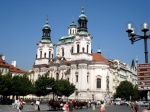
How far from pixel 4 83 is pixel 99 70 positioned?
129 ft

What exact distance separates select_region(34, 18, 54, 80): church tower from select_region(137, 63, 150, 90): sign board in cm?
8860

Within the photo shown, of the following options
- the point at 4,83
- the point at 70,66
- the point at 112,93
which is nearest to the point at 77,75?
the point at 70,66

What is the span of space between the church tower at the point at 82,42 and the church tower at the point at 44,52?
1555 cm

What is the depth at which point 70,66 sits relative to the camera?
8744 cm

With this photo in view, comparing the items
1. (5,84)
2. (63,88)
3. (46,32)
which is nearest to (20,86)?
(5,84)

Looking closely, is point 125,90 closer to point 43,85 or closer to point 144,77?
point 43,85

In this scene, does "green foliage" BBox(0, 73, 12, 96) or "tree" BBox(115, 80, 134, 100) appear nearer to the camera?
"green foliage" BBox(0, 73, 12, 96)

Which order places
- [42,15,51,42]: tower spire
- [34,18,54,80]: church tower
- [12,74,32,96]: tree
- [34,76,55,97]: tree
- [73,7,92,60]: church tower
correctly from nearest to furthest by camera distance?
1. [12,74,32,96]: tree
2. [34,76,55,97]: tree
3. [73,7,92,60]: church tower
4. [34,18,54,80]: church tower
5. [42,15,51,42]: tower spire

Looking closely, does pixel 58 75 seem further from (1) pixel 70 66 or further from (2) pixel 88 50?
(2) pixel 88 50

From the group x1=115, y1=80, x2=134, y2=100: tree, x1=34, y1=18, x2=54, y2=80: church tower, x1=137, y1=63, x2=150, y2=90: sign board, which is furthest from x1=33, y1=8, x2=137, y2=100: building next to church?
x1=137, y1=63, x2=150, y2=90: sign board

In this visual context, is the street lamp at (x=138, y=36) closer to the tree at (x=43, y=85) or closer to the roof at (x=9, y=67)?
the tree at (x=43, y=85)

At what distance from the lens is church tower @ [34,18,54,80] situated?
97.9m

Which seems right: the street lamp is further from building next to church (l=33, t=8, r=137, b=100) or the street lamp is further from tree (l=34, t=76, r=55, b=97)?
building next to church (l=33, t=8, r=137, b=100)

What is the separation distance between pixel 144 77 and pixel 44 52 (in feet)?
296
